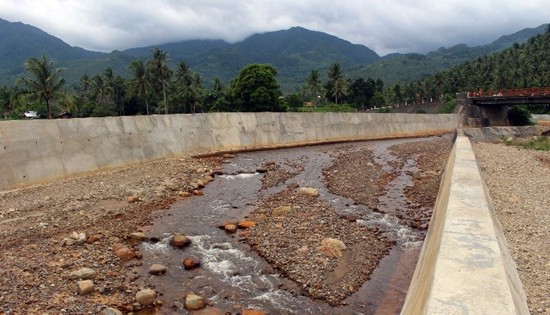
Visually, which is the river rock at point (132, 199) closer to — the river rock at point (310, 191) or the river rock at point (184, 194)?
the river rock at point (184, 194)

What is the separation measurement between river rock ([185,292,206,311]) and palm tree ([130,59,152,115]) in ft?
223

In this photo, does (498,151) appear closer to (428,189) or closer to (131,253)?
(428,189)

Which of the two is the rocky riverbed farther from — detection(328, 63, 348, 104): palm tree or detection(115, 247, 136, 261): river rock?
detection(328, 63, 348, 104): palm tree

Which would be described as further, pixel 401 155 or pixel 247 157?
pixel 401 155

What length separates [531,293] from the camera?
8641mm

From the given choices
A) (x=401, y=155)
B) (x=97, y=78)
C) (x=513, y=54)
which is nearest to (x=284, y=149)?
(x=401, y=155)

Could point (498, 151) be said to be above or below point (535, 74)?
below

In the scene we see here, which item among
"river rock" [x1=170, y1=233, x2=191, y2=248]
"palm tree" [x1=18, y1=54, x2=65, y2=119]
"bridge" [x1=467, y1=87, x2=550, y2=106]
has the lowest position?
"river rock" [x1=170, y1=233, x2=191, y2=248]

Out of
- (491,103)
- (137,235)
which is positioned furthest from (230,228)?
(491,103)

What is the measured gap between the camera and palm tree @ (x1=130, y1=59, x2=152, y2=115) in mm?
73500

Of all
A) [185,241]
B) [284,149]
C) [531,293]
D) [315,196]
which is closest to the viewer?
[531,293]

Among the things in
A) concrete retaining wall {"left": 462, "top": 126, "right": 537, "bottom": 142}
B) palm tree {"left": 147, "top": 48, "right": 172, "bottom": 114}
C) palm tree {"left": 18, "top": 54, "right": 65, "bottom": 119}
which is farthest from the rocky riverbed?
palm tree {"left": 147, "top": 48, "right": 172, "bottom": 114}

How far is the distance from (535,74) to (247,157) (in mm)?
80017

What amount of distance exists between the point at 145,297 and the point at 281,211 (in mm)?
9121
